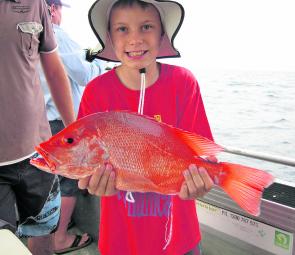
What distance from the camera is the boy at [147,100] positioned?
1444mm

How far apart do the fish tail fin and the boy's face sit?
557mm

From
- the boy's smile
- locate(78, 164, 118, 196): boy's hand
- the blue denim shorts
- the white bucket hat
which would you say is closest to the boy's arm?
the blue denim shorts

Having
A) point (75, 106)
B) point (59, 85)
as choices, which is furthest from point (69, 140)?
point (75, 106)

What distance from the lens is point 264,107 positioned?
621 cm

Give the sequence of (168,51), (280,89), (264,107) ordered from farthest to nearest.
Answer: (280,89) < (264,107) < (168,51)

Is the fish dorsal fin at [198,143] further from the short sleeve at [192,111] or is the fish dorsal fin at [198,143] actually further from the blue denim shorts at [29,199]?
the blue denim shorts at [29,199]

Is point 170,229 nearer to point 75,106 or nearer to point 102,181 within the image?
Result: point 102,181

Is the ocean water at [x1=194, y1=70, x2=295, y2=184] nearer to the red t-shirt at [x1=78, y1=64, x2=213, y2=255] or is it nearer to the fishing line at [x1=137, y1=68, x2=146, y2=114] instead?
the red t-shirt at [x1=78, y1=64, x2=213, y2=255]

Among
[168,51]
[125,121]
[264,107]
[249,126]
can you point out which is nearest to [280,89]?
[264,107]

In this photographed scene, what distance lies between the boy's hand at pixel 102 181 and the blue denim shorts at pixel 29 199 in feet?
2.32

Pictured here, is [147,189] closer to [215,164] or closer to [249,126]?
[215,164]

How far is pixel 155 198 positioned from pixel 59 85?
1.04 metres

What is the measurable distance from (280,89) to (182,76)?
6192mm

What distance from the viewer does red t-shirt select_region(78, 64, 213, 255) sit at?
1485 mm
